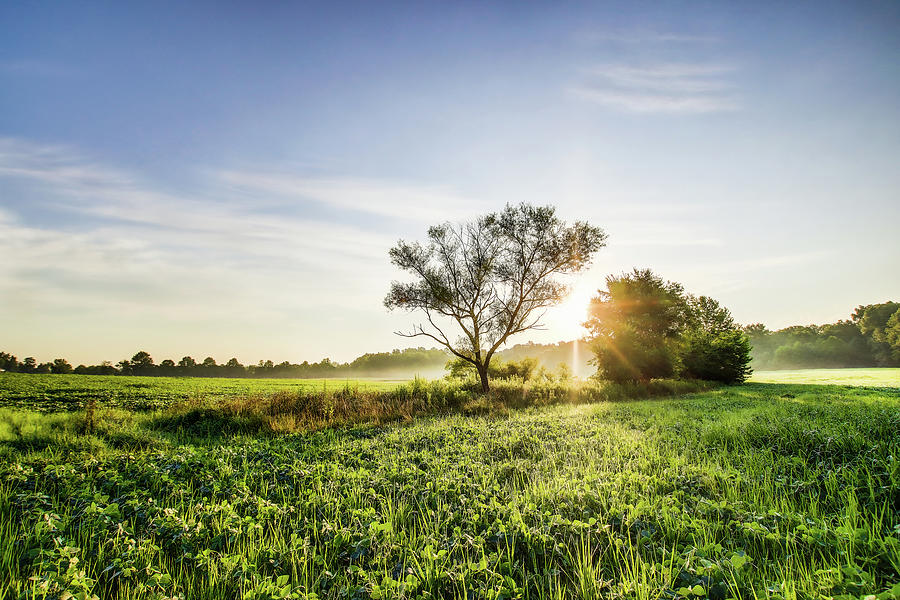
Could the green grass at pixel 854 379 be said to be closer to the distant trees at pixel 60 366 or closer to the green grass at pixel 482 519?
the green grass at pixel 482 519

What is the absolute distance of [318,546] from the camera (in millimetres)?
3955

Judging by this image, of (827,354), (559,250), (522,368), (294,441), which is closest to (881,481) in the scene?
(294,441)

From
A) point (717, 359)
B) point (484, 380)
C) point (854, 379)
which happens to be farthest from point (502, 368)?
point (854, 379)

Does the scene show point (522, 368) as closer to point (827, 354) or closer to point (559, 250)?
point (559, 250)

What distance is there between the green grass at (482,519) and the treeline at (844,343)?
311 ft

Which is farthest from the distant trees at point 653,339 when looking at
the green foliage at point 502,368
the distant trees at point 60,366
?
the distant trees at point 60,366

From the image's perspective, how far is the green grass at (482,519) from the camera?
3018 mm

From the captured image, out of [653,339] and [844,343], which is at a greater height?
[653,339]

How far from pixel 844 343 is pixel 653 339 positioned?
308 ft

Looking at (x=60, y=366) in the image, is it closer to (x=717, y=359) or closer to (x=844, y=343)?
(x=717, y=359)

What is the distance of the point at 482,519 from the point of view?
14.3 ft

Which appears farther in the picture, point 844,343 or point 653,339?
point 844,343

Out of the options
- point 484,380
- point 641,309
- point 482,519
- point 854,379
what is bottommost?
point 854,379

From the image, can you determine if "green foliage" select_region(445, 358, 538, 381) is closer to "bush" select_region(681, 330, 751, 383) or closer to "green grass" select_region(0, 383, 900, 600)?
"bush" select_region(681, 330, 751, 383)
